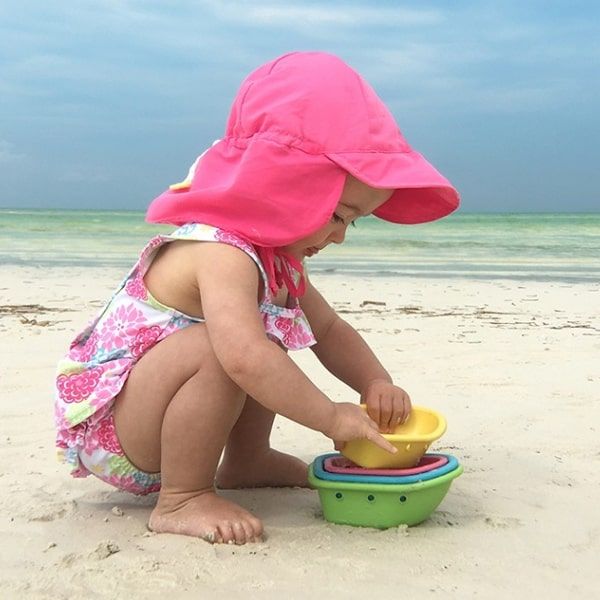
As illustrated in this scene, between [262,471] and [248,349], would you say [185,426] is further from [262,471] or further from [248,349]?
[262,471]

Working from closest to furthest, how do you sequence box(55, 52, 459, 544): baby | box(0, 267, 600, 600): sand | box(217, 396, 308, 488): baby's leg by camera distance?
1. box(0, 267, 600, 600): sand
2. box(55, 52, 459, 544): baby
3. box(217, 396, 308, 488): baby's leg

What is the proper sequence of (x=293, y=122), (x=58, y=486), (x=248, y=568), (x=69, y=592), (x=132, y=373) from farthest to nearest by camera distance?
(x=58, y=486), (x=132, y=373), (x=293, y=122), (x=248, y=568), (x=69, y=592)

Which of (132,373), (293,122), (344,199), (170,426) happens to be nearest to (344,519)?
(170,426)

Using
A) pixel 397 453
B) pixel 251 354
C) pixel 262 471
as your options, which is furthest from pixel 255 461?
pixel 251 354

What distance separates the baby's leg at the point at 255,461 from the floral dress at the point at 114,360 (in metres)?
0.26

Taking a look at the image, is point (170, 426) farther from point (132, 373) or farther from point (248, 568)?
point (248, 568)

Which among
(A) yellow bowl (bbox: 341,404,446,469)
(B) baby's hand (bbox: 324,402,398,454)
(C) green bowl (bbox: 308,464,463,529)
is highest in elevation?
(B) baby's hand (bbox: 324,402,398,454)

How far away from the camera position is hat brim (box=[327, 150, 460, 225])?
171 centimetres

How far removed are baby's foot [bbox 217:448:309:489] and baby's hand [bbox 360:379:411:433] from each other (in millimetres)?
279

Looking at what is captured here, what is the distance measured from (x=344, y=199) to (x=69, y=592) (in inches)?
36.9

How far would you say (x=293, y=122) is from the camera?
170 centimetres

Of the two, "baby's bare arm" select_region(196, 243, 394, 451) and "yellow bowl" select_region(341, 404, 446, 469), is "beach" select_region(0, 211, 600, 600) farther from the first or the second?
"baby's bare arm" select_region(196, 243, 394, 451)

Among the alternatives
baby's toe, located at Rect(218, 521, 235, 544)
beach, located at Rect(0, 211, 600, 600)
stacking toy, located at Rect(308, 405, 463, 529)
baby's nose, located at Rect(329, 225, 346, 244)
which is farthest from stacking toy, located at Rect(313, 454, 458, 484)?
baby's nose, located at Rect(329, 225, 346, 244)

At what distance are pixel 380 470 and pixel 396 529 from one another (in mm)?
138
